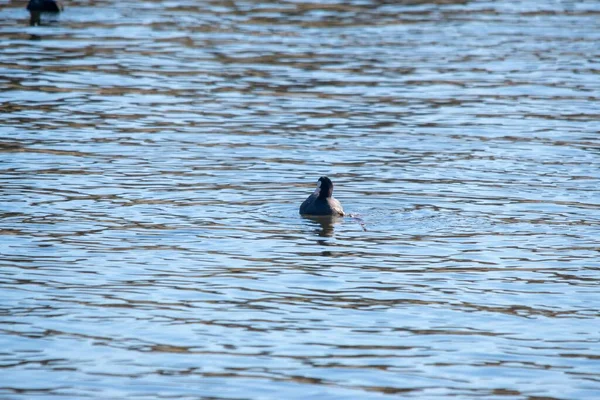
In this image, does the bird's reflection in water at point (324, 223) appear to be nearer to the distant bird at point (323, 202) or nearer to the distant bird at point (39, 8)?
the distant bird at point (323, 202)

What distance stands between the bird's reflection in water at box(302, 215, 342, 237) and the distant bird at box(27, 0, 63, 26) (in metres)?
23.7

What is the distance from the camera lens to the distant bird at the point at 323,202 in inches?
764

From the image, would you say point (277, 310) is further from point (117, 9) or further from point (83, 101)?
point (117, 9)

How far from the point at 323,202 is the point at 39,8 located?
24708 mm

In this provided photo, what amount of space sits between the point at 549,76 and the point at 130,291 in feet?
67.0

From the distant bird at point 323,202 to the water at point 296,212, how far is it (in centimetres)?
25

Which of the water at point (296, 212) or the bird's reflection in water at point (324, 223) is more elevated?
the water at point (296, 212)

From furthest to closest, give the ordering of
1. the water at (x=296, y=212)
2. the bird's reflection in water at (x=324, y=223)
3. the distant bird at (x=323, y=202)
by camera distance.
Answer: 1. the distant bird at (x=323, y=202)
2. the bird's reflection in water at (x=324, y=223)
3. the water at (x=296, y=212)

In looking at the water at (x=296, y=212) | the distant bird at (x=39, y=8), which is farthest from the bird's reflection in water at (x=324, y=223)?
the distant bird at (x=39, y=8)

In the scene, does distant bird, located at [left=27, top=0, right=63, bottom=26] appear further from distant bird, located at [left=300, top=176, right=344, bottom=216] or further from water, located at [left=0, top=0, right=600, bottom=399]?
distant bird, located at [left=300, top=176, right=344, bottom=216]

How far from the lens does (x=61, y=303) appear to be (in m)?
14.5

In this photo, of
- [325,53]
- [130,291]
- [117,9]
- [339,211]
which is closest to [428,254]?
[339,211]

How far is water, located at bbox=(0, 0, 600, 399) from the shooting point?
12648 mm

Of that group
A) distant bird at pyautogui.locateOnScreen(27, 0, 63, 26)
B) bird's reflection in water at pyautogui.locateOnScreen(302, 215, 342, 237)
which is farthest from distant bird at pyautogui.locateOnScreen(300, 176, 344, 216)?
distant bird at pyautogui.locateOnScreen(27, 0, 63, 26)
